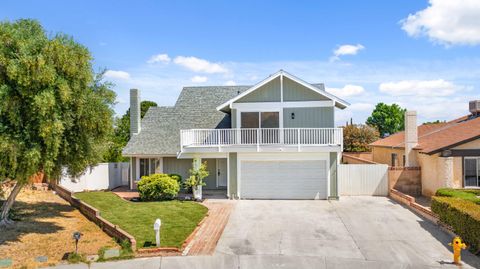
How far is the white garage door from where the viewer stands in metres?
20.3

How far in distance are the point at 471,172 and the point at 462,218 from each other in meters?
8.31

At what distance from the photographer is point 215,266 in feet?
34.1

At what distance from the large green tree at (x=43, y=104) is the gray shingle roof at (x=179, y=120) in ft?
33.2

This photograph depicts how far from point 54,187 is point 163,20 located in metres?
10.8

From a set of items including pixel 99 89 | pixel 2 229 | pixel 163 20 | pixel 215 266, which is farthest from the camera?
pixel 163 20

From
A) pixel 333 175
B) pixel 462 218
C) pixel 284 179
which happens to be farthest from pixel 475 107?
pixel 462 218

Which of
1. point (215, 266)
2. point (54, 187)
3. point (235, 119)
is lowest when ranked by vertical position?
point (215, 266)

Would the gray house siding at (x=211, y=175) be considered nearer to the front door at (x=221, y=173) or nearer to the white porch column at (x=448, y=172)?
the front door at (x=221, y=173)

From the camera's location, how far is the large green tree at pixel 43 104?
452 inches

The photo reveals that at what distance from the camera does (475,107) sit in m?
26.6

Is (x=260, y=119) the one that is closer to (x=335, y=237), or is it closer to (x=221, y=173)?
(x=221, y=173)

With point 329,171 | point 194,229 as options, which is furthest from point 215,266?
point 329,171

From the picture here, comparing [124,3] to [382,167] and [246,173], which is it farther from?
[382,167]

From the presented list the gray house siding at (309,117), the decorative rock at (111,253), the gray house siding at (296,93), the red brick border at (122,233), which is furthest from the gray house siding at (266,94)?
the decorative rock at (111,253)
